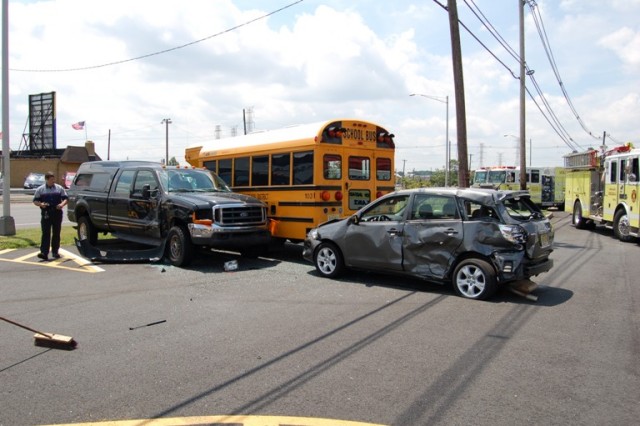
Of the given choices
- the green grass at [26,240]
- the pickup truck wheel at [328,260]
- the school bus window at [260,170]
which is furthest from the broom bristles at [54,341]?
the green grass at [26,240]

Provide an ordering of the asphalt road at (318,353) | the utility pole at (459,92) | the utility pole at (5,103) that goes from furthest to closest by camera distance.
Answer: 1. the utility pole at (5,103)
2. the utility pole at (459,92)
3. the asphalt road at (318,353)

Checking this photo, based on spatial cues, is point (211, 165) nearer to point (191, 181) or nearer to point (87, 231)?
point (191, 181)

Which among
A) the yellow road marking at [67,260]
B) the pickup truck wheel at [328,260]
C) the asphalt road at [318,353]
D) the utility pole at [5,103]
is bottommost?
the asphalt road at [318,353]

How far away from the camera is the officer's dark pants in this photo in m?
10.4

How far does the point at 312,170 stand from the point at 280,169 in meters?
1.03

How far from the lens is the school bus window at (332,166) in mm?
10586

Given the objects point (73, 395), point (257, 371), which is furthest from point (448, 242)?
point (73, 395)

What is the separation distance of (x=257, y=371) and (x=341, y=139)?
23.4 ft

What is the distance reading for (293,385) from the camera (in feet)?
13.7

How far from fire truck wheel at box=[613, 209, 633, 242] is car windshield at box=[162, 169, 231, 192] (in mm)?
11539

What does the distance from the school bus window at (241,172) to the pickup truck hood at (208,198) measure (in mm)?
1708

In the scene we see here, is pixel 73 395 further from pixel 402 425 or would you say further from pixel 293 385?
pixel 402 425

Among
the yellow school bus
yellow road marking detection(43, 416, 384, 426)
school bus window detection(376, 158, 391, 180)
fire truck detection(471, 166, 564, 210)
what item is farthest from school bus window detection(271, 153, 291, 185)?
fire truck detection(471, 166, 564, 210)

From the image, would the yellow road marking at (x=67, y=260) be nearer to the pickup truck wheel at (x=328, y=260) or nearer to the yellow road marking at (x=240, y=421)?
the pickup truck wheel at (x=328, y=260)
